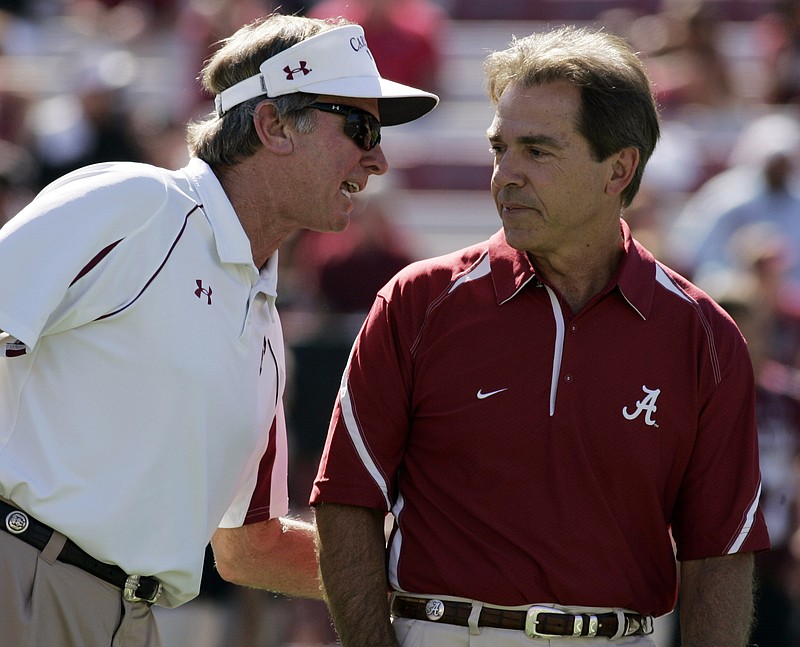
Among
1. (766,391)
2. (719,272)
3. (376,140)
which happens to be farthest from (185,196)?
(719,272)

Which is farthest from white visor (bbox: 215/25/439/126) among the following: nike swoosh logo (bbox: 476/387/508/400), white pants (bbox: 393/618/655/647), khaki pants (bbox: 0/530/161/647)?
white pants (bbox: 393/618/655/647)

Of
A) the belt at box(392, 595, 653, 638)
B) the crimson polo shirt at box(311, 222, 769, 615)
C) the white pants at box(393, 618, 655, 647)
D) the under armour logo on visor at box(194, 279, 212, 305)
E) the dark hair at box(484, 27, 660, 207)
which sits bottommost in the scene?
the white pants at box(393, 618, 655, 647)

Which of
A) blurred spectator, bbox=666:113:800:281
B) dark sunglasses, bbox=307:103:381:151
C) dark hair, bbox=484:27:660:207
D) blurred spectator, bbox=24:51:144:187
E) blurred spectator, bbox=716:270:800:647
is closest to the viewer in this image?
dark hair, bbox=484:27:660:207

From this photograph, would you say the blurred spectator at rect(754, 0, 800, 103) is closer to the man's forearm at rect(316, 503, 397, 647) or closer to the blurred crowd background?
the blurred crowd background

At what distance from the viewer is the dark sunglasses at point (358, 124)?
356cm

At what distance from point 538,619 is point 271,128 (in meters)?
1.41

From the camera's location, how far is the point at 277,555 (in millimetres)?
3693

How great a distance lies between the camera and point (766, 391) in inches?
250

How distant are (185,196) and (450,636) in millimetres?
1243

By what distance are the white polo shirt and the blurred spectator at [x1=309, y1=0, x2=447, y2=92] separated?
6.82 metres

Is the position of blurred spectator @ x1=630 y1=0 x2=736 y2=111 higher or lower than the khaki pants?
higher

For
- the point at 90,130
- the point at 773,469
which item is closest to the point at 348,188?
the point at 773,469

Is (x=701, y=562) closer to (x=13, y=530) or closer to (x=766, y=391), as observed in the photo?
(x=13, y=530)

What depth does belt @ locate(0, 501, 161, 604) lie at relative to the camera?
121 inches
